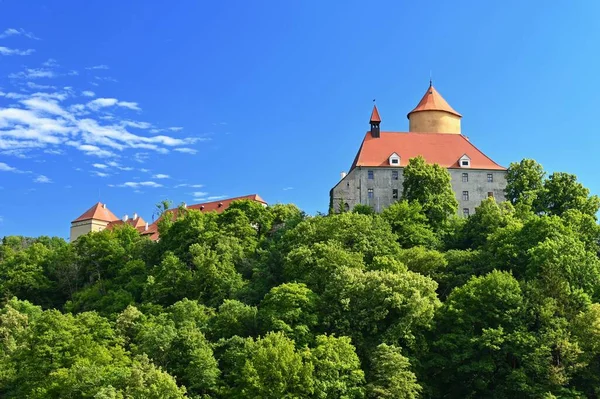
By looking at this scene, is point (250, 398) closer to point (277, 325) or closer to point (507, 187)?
point (277, 325)

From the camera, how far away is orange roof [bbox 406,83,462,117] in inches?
3177

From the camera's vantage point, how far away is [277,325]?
46188 millimetres

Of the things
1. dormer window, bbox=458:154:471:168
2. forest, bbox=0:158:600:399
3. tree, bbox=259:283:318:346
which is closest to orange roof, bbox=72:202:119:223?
forest, bbox=0:158:600:399

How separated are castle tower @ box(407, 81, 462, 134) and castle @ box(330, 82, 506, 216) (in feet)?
6.72

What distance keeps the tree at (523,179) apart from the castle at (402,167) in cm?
240

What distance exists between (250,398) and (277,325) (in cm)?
670

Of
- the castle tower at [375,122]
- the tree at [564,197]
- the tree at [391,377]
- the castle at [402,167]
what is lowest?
the tree at [391,377]

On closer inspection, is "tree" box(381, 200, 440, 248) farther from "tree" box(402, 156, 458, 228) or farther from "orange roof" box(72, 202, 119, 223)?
"orange roof" box(72, 202, 119, 223)

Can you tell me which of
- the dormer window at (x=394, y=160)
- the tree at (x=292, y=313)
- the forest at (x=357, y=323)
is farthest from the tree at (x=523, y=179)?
the tree at (x=292, y=313)

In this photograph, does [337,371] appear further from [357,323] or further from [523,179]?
[523,179]

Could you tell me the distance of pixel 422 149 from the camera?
249ft

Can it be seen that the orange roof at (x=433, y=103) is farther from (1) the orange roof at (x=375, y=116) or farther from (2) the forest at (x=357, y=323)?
(2) the forest at (x=357, y=323)

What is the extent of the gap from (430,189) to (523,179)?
8.95 metres

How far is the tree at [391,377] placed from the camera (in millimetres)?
40500
